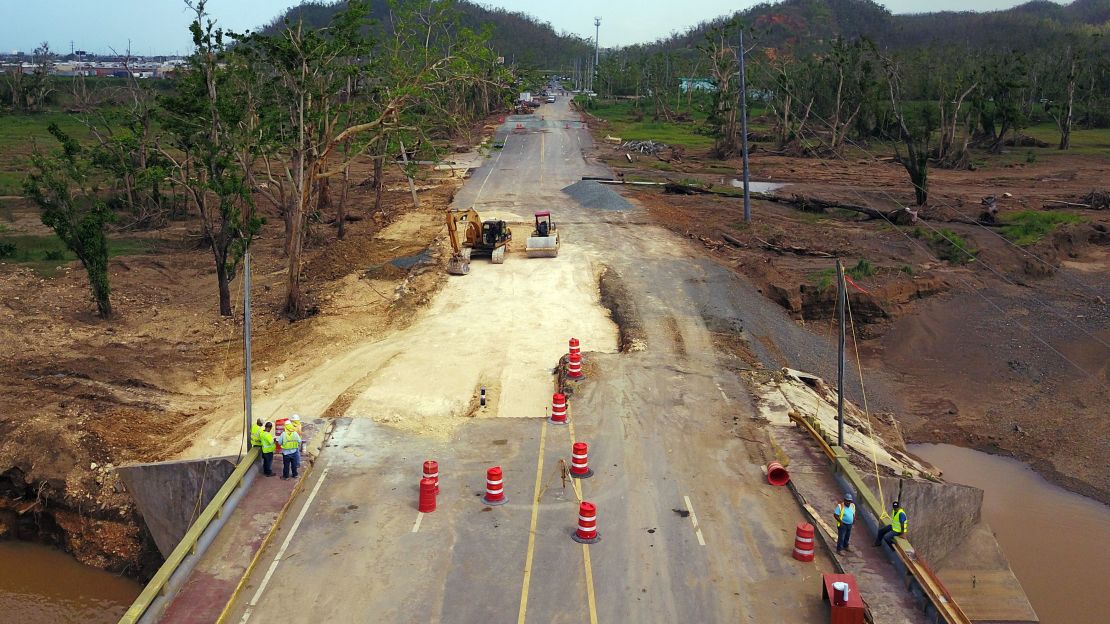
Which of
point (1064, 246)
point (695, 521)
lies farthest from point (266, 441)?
point (1064, 246)

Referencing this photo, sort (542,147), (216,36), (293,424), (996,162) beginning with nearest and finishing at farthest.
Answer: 1. (293,424)
2. (216,36)
3. (996,162)
4. (542,147)

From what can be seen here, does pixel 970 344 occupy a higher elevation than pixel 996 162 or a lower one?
lower

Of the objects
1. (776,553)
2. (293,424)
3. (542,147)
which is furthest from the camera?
(542,147)

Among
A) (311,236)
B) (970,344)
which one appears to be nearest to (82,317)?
(311,236)

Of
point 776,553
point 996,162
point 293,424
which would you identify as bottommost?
point 776,553

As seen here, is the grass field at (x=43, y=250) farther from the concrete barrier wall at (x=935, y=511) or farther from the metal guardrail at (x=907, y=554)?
the concrete barrier wall at (x=935, y=511)

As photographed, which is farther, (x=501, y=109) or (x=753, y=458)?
(x=501, y=109)

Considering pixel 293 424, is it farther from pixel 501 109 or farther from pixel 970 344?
pixel 501 109
